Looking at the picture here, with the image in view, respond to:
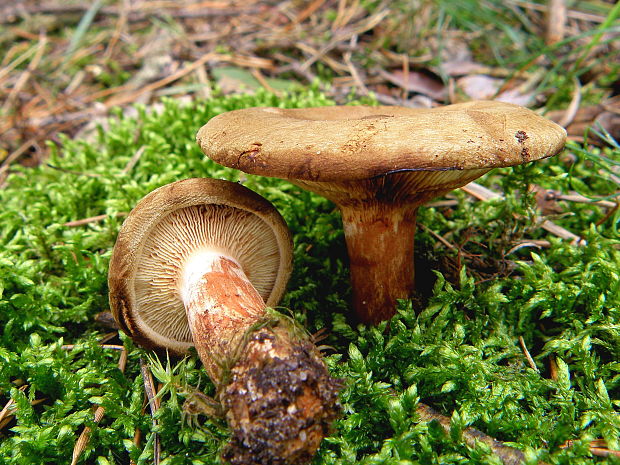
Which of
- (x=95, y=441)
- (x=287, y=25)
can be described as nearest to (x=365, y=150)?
(x=95, y=441)

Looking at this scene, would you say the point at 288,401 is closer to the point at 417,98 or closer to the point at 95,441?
the point at 95,441

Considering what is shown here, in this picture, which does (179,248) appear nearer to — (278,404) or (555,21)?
(278,404)

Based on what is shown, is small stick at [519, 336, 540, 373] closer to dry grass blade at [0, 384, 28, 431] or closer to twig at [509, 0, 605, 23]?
dry grass blade at [0, 384, 28, 431]

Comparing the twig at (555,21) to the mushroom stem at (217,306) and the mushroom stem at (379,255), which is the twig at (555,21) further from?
the mushroom stem at (217,306)

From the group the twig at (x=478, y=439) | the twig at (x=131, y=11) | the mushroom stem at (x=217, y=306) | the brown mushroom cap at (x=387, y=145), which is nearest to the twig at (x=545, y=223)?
the brown mushroom cap at (x=387, y=145)

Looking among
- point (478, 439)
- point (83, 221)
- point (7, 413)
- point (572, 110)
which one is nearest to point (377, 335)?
point (478, 439)

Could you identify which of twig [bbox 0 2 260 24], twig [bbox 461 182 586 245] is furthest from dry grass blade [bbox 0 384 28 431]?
twig [bbox 0 2 260 24]

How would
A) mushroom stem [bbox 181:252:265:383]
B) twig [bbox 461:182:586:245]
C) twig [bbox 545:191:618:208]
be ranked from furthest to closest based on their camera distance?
1. twig [bbox 545:191:618:208]
2. twig [bbox 461:182:586:245]
3. mushroom stem [bbox 181:252:265:383]
